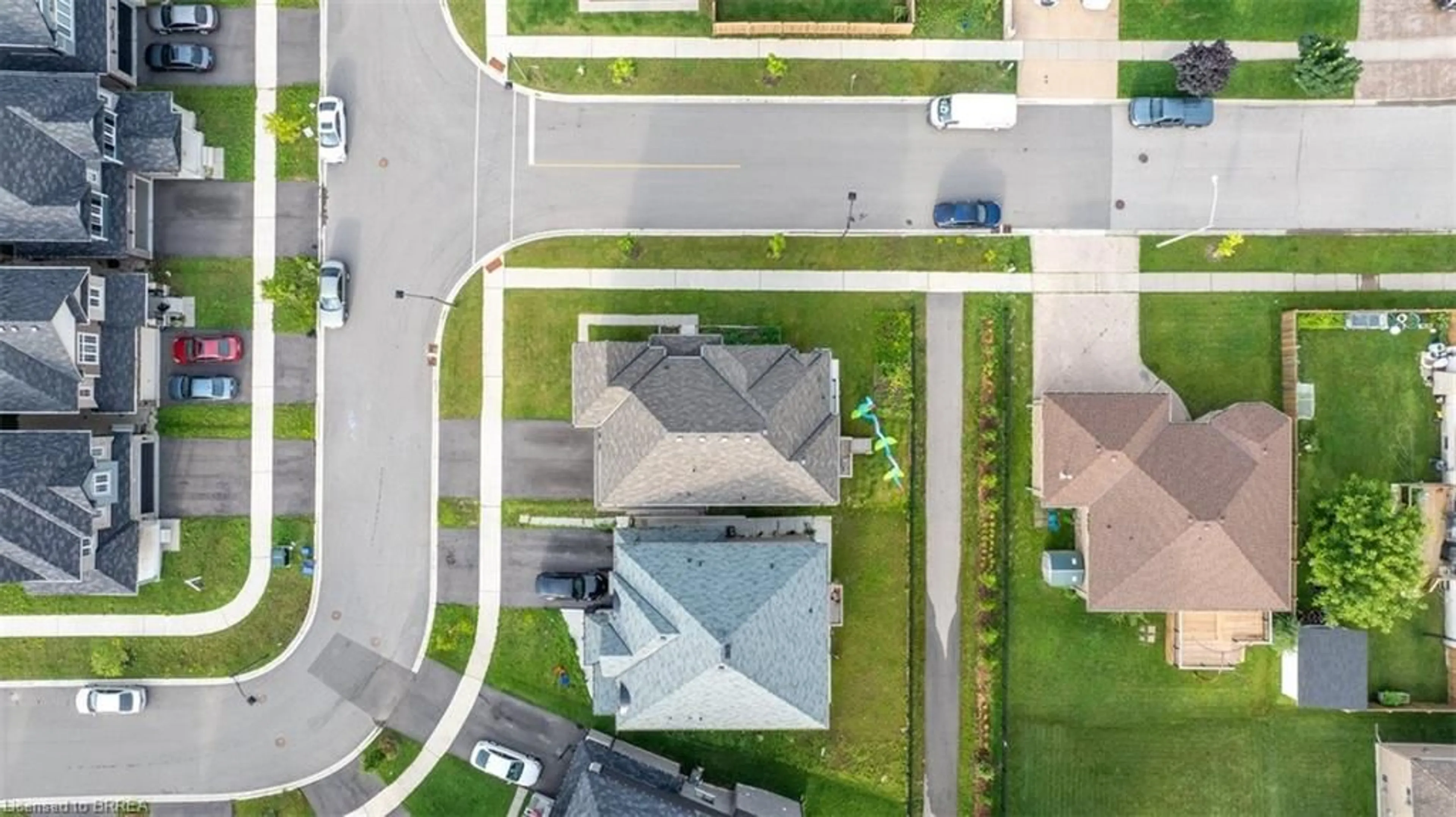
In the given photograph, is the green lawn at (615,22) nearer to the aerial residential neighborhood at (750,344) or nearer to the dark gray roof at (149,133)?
the aerial residential neighborhood at (750,344)

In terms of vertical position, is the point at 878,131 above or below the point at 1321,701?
above

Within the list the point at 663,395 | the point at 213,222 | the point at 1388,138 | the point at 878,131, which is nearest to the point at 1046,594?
the point at 663,395

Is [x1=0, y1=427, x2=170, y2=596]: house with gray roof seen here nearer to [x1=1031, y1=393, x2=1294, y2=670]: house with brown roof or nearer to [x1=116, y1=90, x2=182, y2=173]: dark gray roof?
[x1=116, y1=90, x2=182, y2=173]: dark gray roof

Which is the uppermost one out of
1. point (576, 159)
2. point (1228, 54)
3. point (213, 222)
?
point (1228, 54)

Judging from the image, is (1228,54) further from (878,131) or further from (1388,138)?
(878,131)

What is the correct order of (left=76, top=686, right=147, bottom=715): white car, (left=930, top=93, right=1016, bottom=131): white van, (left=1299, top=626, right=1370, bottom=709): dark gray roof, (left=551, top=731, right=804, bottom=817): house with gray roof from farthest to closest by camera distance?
(left=76, top=686, right=147, bottom=715): white car
(left=930, top=93, right=1016, bottom=131): white van
(left=1299, top=626, right=1370, bottom=709): dark gray roof
(left=551, top=731, right=804, bottom=817): house with gray roof

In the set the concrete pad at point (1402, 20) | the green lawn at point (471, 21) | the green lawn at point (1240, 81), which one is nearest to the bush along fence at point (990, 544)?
the green lawn at point (1240, 81)

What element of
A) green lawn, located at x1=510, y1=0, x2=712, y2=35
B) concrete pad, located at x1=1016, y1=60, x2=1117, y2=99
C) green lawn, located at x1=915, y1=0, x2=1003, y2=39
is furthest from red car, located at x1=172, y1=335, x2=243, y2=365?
concrete pad, located at x1=1016, y1=60, x2=1117, y2=99
